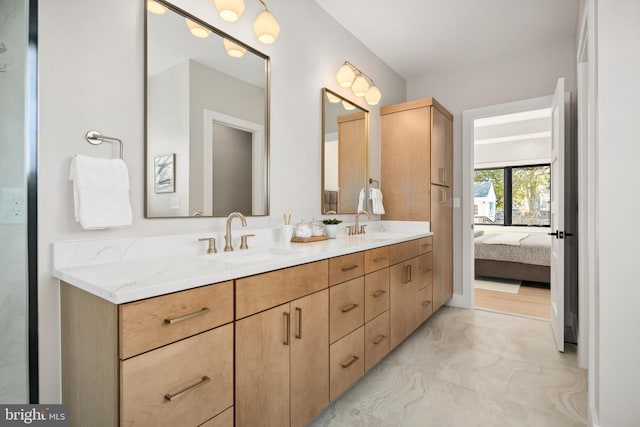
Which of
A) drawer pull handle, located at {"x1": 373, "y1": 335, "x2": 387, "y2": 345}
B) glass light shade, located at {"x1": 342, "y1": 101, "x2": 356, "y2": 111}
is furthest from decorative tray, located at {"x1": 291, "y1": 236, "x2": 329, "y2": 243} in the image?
glass light shade, located at {"x1": 342, "y1": 101, "x2": 356, "y2": 111}

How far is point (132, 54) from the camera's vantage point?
1.41 meters

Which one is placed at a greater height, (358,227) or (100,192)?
(100,192)

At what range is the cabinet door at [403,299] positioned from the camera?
90.7 inches

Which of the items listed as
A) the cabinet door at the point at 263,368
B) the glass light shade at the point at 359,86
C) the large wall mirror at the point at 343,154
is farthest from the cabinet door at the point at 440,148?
the cabinet door at the point at 263,368

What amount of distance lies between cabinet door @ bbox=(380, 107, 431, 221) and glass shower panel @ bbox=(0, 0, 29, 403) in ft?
9.10

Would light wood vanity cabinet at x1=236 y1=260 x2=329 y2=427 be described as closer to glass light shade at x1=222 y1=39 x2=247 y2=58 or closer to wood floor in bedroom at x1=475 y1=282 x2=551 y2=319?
glass light shade at x1=222 y1=39 x2=247 y2=58

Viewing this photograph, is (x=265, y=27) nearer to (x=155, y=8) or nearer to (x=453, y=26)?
(x=155, y=8)

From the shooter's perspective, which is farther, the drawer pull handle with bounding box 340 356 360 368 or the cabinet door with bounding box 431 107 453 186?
the cabinet door with bounding box 431 107 453 186

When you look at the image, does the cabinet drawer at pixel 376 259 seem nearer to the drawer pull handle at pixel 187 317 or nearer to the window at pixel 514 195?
the drawer pull handle at pixel 187 317

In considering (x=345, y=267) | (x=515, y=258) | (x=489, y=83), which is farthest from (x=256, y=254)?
(x=515, y=258)

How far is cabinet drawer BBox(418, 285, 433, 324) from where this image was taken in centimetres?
279

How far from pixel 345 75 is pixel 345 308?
181 cm

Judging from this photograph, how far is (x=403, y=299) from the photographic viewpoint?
8.08 feet

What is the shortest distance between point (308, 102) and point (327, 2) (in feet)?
2.62
